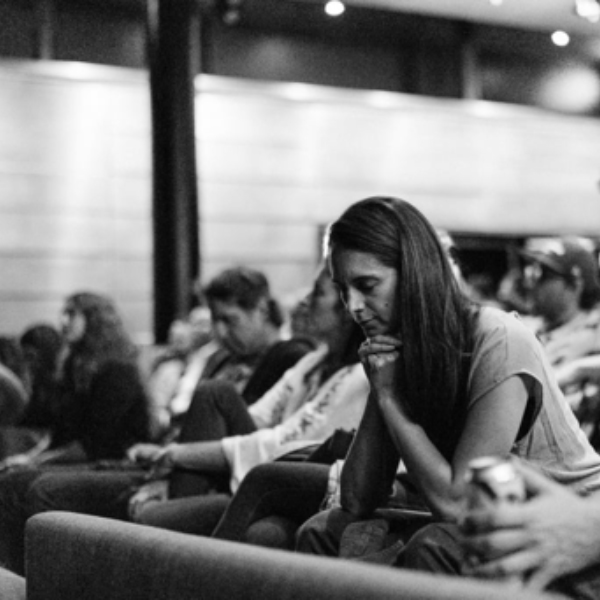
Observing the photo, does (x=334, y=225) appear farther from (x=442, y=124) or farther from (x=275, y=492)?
(x=442, y=124)

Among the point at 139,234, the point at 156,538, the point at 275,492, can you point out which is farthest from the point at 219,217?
the point at 156,538

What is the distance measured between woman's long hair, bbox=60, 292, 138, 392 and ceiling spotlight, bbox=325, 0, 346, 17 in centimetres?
668

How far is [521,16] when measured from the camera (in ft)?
39.3

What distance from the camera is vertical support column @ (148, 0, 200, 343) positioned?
955 cm

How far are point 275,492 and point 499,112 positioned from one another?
9893 millimetres

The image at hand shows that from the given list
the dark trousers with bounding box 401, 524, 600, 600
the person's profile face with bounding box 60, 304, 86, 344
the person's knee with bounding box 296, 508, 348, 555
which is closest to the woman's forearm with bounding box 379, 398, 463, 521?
the dark trousers with bounding box 401, 524, 600, 600

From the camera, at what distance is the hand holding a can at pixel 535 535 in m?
1.22

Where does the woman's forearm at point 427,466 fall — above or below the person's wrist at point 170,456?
above

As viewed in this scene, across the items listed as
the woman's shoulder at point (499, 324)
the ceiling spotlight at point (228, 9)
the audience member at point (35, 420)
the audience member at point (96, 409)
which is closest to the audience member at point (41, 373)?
the audience member at point (35, 420)

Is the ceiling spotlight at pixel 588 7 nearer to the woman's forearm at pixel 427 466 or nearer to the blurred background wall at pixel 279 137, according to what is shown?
the blurred background wall at pixel 279 137

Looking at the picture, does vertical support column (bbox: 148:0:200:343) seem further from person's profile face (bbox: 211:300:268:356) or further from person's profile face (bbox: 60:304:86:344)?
person's profile face (bbox: 211:300:268:356)

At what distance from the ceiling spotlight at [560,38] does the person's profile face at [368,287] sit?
35.1 feet

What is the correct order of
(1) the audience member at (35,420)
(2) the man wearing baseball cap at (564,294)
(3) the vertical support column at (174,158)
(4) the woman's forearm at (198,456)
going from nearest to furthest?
(4) the woman's forearm at (198,456) < (2) the man wearing baseball cap at (564,294) < (1) the audience member at (35,420) < (3) the vertical support column at (174,158)

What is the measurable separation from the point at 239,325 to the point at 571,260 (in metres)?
1.18
